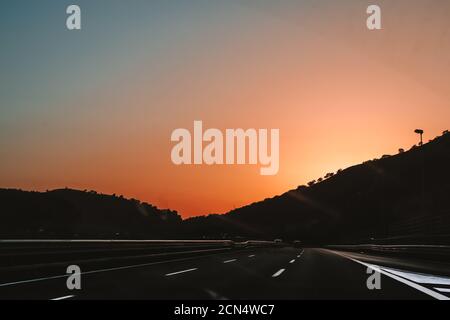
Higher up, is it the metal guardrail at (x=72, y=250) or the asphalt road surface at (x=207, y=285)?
the metal guardrail at (x=72, y=250)

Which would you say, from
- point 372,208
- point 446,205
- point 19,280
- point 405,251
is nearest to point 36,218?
point 372,208

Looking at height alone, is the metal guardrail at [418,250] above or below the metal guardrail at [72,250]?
below

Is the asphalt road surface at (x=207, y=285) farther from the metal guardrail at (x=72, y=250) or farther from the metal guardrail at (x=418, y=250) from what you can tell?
the metal guardrail at (x=418, y=250)

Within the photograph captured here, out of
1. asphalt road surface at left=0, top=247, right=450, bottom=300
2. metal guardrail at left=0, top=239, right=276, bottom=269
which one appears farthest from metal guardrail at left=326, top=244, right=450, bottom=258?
metal guardrail at left=0, top=239, right=276, bottom=269

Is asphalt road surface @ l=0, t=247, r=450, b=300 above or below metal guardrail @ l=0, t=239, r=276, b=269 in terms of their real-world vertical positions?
below

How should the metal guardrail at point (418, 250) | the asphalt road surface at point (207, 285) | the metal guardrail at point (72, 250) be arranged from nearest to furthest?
the asphalt road surface at point (207, 285) < the metal guardrail at point (72, 250) < the metal guardrail at point (418, 250)

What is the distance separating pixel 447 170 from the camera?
16425 centimetres

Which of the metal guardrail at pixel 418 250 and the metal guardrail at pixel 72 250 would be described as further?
the metal guardrail at pixel 418 250

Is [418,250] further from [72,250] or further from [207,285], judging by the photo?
[207,285]

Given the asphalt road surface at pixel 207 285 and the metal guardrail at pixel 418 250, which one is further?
the metal guardrail at pixel 418 250

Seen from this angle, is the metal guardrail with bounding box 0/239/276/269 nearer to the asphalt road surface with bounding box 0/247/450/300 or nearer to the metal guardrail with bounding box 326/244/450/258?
the asphalt road surface with bounding box 0/247/450/300

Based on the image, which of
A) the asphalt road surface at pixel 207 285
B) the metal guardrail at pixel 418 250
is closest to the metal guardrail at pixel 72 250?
the asphalt road surface at pixel 207 285

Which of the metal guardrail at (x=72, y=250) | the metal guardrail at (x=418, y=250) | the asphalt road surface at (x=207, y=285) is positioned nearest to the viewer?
the asphalt road surface at (x=207, y=285)
